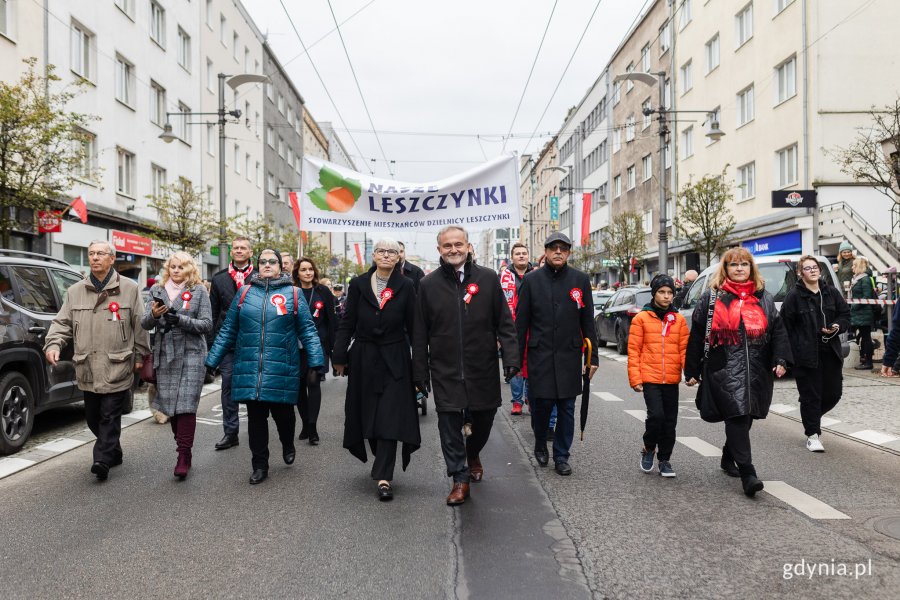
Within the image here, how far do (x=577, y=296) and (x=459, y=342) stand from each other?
4.14ft

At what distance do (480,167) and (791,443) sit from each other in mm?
4588

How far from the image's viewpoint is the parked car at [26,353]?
6.84 meters

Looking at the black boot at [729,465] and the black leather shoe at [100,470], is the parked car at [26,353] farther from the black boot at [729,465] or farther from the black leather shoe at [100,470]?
the black boot at [729,465]

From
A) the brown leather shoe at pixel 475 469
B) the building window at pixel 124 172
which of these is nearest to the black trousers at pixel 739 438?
the brown leather shoe at pixel 475 469

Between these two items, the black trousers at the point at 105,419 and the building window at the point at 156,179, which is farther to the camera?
the building window at the point at 156,179

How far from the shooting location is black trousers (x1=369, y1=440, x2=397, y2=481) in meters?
5.36

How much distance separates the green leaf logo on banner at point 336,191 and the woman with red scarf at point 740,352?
5044 millimetres

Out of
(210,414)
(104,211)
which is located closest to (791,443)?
(210,414)

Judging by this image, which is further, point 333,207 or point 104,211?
point 104,211

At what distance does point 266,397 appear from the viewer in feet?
18.9

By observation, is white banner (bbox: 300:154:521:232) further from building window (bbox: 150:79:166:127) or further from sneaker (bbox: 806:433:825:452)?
building window (bbox: 150:79:166:127)

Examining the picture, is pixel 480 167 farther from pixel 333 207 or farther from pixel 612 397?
pixel 612 397

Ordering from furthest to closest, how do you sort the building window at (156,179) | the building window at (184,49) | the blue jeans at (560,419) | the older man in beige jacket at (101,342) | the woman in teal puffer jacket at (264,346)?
the building window at (184,49), the building window at (156,179), the blue jeans at (560,419), the older man in beige jacket at (101,342), the woman in teal puffer jacket at (264,346)

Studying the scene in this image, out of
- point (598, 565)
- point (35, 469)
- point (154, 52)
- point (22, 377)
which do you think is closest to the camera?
point (598, 565)
